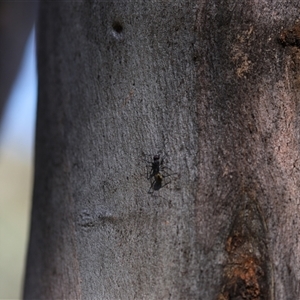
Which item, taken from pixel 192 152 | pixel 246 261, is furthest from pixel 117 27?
pixel 246 261

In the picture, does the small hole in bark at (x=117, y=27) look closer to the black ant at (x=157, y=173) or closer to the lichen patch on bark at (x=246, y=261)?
the black ant at (x=157, y=173)

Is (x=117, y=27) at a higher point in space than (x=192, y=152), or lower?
higher

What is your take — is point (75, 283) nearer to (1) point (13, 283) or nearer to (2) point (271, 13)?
(2) point (271, 13)

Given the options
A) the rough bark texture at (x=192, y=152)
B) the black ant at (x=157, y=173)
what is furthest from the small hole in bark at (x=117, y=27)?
the black ant at (x=157, y=173)

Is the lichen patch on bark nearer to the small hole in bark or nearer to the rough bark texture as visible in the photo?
the rough bark texture

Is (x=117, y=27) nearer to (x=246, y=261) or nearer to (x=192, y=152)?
(x=192, y=152)

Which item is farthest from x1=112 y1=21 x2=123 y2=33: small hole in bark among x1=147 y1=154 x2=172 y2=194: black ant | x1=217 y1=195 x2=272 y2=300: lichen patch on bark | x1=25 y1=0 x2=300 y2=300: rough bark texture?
x1=217 y1=195 x2=272 y2=300: lichen patch on bark

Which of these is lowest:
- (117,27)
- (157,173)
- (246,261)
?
(246,261)
